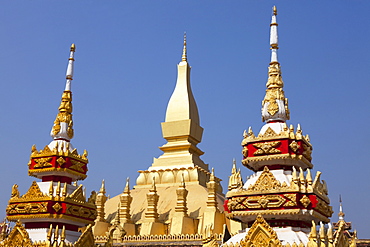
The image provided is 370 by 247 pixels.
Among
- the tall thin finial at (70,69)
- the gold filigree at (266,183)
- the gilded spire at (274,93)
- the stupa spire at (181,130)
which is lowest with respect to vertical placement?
the gold filigree at (266,183)

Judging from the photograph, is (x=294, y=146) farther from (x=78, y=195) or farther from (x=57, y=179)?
(x=57, y=179)

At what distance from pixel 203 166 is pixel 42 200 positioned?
1887 centimetres

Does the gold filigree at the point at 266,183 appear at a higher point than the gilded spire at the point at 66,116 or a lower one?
lower

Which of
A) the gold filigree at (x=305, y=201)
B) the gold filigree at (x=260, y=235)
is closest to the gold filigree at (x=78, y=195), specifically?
the gold filigree at (x=260, y=235)

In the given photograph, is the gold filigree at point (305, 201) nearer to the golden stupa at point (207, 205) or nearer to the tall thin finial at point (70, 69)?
the golden stupa at point (207, 205)

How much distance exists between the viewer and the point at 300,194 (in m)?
15.6

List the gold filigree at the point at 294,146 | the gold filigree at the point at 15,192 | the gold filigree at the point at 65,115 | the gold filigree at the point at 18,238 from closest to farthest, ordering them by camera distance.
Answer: the gold filigree at the point at 294,146
the gold filigree at the point at 18,238
the gold filigree at the point at 15,192
the gold filigree at the point at 65,115

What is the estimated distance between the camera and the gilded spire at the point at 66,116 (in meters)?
21.5

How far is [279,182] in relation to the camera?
52.3 ft

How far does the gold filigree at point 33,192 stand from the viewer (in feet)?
66.6

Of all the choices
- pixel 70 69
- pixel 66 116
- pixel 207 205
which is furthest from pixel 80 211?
pixel 207 205

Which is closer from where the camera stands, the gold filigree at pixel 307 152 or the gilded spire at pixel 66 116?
the gold filigree at pixel 307 152

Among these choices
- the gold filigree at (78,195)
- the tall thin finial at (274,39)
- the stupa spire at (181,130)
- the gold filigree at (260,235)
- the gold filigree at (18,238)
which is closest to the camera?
the gold filigree at (260,235)

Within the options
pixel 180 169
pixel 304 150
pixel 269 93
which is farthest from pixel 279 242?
pixel 180 169
